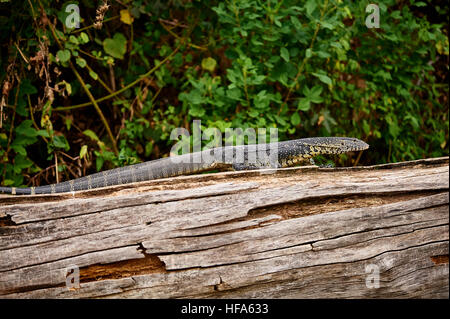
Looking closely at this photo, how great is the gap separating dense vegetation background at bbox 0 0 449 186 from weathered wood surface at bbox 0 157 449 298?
5.60ft

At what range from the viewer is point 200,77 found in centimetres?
536

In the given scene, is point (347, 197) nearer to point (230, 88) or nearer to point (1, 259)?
point (230, 88)

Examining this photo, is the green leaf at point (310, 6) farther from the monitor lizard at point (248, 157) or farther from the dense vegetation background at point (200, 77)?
the monitor lizard at point (248, 157)

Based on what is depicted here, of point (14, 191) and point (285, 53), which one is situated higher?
point (285, 53)

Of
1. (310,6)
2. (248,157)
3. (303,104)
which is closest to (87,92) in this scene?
(248,157)

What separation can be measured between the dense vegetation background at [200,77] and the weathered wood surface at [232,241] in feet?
5.60

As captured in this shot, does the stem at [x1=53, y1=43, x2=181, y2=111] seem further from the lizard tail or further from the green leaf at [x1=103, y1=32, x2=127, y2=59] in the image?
the lizard tail

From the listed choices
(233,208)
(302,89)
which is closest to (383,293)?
(233,208)

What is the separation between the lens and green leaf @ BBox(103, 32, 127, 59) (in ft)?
17.4

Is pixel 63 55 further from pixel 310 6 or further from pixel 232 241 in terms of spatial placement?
pixel 232 241

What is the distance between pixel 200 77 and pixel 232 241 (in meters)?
2.86

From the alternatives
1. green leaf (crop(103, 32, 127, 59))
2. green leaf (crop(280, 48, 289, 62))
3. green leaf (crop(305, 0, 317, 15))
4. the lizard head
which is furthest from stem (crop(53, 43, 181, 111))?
the lizard head

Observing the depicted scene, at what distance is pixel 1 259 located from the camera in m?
2.85
